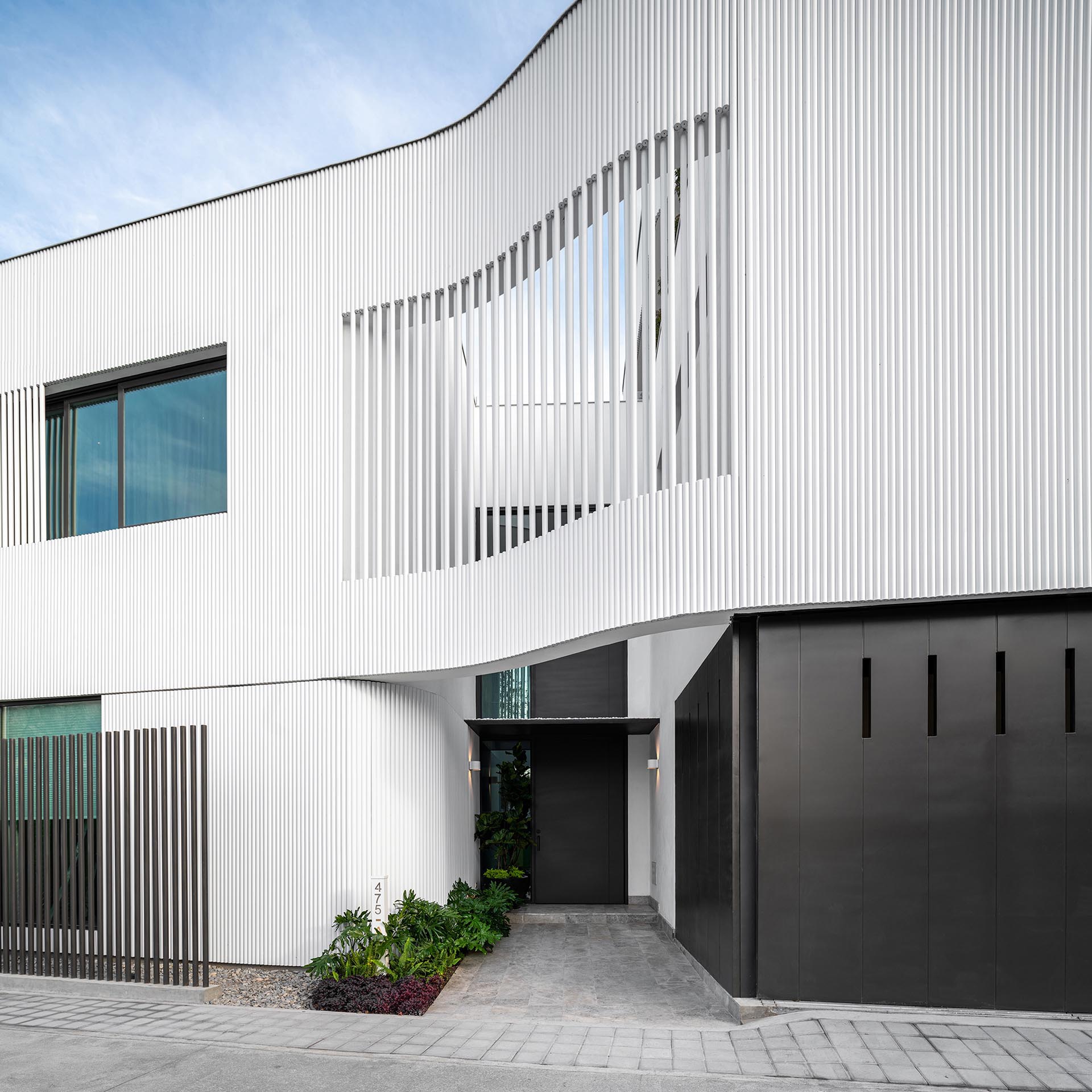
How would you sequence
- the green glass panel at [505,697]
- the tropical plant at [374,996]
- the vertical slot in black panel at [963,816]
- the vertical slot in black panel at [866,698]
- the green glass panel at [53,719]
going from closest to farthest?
the vertical slot in black panel at [963,816], the vertical slot in black panel at [866,698], the tropical plant at [374,996], the green glass panel at [53,719], the green glass panel at [505,697]

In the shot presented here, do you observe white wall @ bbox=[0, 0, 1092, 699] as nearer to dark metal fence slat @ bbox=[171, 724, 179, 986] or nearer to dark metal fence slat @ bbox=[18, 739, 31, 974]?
dark metal fence slat @ bbox=[171, 724, 179, 986]

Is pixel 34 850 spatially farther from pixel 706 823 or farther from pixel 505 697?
pixel 505 697


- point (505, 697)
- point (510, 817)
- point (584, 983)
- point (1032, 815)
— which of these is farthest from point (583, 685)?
point (1032, 815)

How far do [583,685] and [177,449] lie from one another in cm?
832

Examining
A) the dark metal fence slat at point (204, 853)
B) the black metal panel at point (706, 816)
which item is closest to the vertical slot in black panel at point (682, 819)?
the black metal panel at point (706, 816)

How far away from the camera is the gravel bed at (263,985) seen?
27.2 ft

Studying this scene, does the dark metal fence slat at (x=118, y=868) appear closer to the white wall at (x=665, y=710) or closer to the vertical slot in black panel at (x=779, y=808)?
the vertical slot in black panel at (x=779, y=808)

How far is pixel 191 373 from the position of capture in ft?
36.5

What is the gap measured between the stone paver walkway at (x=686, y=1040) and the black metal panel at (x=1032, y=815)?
A: 0.34 m

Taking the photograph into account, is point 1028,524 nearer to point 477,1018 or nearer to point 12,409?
point 477,1018

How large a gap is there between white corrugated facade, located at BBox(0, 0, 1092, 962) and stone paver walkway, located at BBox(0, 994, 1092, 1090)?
204 cm

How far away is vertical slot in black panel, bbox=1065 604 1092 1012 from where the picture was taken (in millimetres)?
6828

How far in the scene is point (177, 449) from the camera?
11070 millimetres

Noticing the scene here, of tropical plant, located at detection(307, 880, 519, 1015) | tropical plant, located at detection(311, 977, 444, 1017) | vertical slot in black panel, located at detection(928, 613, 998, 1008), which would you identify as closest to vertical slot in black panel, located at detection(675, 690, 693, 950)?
tropical plant, located at detection(307, 880, 519, 1015)
